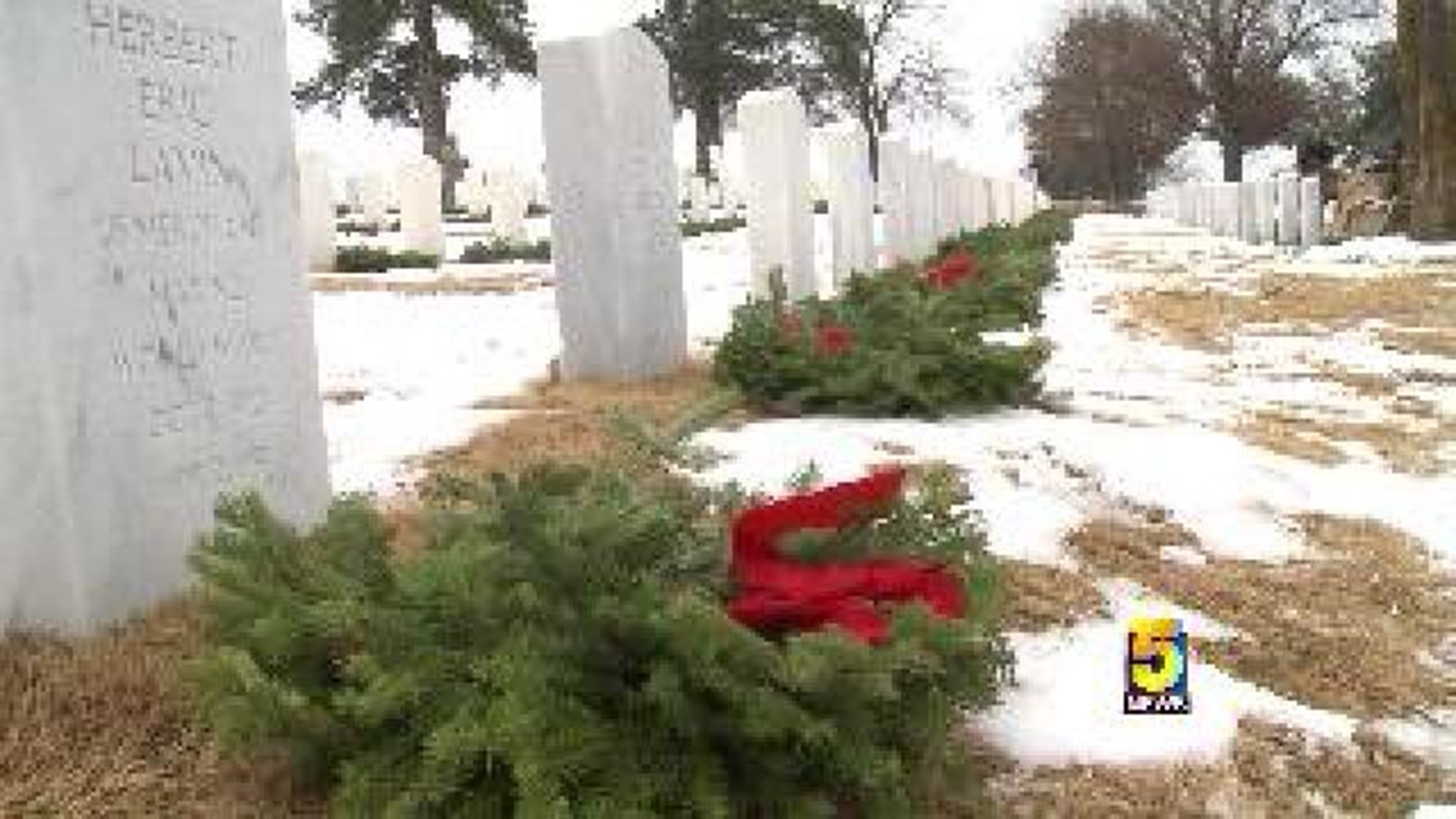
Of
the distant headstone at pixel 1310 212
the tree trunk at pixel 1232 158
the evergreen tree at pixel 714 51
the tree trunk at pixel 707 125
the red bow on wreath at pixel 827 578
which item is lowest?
the red bow on wreath at pixel 827 578

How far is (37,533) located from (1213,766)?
249cm

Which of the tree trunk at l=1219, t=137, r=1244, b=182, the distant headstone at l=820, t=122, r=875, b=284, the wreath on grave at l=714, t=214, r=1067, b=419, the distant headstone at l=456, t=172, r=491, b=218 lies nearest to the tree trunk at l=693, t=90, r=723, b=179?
the distant headstone at l=456, t=172, r=491, b=218

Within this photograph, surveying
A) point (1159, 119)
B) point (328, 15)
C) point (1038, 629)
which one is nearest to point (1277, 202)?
point (328, 15)

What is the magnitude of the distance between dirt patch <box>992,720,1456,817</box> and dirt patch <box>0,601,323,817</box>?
1430mm

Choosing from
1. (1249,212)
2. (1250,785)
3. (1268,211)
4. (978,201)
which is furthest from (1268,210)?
(1250,785)

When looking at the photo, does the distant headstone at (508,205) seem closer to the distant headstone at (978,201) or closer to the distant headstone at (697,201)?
the distant headstone at (978,201)

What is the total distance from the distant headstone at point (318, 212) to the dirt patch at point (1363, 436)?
44.1 feet

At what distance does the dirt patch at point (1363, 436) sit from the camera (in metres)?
7.28

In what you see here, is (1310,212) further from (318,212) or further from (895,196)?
(318,212)

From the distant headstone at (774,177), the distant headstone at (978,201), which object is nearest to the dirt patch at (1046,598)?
the distant headstone at (774,177)

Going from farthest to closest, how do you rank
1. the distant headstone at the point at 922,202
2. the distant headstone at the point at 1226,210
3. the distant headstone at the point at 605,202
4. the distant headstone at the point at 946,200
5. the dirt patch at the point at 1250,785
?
the distant headstone at the point at 1226,210, the distant headstone at the point at 946,200, the distant headstone at the point at 922,202, the distant headstone at the point at 605,202, the dirt patch at the point at 1250,785

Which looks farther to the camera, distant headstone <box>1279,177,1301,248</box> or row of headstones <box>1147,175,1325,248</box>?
distant headstone <box>1279,177,1301,248</box>

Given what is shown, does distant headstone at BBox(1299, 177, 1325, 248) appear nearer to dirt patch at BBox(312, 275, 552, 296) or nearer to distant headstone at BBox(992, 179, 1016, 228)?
distant headstone at BBox(992, 179, 1016, 228)

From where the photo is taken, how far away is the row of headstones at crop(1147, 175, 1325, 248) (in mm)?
29281
